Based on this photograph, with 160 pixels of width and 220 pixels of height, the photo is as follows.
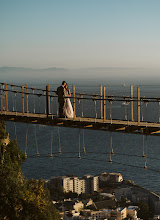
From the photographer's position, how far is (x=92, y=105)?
350 ft

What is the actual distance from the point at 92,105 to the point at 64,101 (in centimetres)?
8913

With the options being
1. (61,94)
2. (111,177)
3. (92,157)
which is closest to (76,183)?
(111,177)

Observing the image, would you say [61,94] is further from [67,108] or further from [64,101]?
[67,108]

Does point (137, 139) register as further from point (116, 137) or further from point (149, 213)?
point (149, 213)

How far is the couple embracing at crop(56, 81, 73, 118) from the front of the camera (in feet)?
57.6

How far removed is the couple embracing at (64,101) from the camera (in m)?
17.6

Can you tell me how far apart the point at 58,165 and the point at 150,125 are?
59.2m

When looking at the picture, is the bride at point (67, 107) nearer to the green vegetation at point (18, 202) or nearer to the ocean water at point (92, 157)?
the green vegetation at point (18, 202)

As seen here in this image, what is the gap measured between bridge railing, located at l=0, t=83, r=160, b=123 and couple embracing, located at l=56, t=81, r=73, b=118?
27 centimetres

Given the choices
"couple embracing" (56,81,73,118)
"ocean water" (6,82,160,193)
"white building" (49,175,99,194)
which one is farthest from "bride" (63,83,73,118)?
"white building" (49,175,99,194)

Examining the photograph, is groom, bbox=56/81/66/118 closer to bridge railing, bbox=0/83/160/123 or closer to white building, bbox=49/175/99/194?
bridge railing, bbox=0/83/160/123

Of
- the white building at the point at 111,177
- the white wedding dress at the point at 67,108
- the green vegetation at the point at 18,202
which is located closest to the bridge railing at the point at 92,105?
the white wedding dress at the point at 67,108

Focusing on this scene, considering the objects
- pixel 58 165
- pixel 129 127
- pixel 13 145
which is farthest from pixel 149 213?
pixel 129 127

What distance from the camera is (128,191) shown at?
63.1 m
